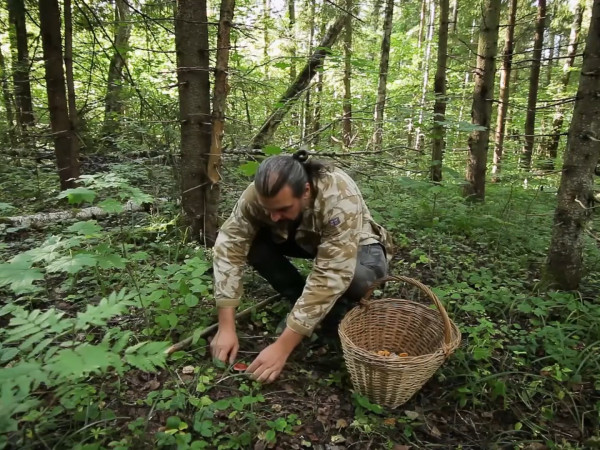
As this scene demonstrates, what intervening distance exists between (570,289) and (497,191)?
434cm

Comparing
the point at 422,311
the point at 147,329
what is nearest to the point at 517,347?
the point at 422,311

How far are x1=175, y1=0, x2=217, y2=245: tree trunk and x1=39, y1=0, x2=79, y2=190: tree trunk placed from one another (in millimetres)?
1723

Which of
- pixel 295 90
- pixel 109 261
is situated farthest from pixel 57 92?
pixel 109 261

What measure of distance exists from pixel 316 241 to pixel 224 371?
0.91 meters

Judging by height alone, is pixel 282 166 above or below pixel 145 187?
Answer: above

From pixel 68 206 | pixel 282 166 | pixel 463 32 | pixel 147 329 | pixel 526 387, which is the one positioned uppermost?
pixel 463 32

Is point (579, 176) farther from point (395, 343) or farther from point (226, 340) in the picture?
point (226, 340)

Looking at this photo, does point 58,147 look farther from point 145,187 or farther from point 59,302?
point 59,302

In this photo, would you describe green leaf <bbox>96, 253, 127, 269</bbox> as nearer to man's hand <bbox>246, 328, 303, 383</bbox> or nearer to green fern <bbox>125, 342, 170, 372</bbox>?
green fern <bbox>125, 342, 170, 372</bbox>

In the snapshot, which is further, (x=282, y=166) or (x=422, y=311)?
(x=422, y=311)

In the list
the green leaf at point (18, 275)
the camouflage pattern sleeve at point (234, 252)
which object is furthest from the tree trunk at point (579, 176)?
the green leaf at point (18, 275)

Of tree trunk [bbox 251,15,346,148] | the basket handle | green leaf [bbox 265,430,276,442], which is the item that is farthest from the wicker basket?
tree trunk [bbox 251,15,346,148]

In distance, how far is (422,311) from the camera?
7.88 feet

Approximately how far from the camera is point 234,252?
2277mm
